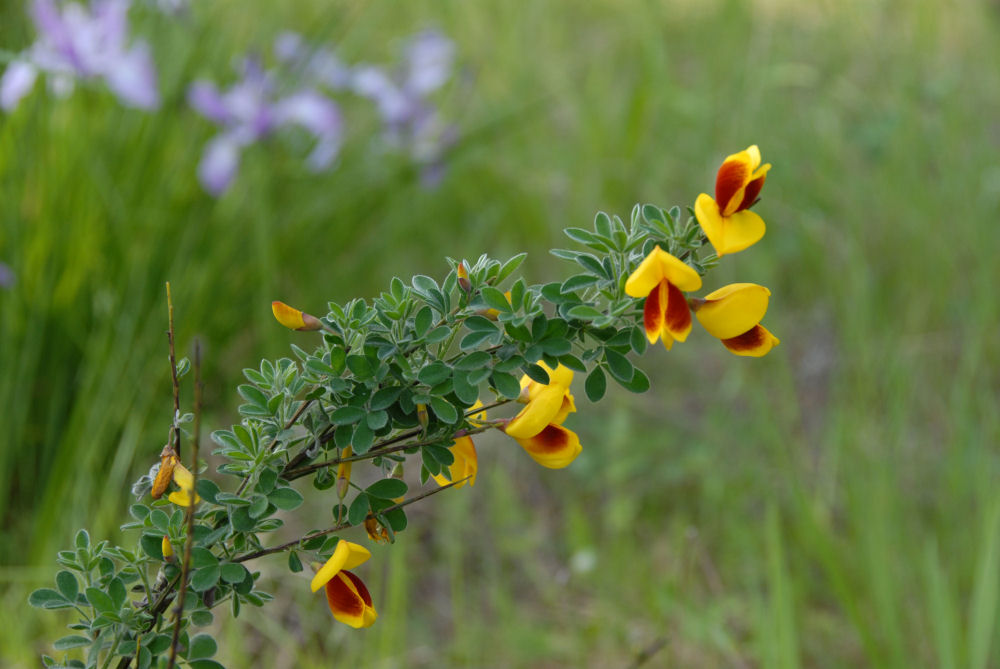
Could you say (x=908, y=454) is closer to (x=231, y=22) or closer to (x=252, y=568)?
(x=252, y=568)

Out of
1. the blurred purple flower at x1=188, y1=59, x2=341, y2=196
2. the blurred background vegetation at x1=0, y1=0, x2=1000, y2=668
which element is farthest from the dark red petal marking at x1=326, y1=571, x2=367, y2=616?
the blurred purple flower at x1=188, y1=59, x2=341, y2=196

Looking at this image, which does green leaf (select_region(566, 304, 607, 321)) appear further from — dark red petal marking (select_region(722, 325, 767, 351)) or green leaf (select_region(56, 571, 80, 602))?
Result: green leaf (select_region(56, 571, 80, 602))

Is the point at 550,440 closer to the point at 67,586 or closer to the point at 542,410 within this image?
the point at 542,410

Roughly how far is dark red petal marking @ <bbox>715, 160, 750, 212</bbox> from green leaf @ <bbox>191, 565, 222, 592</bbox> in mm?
337

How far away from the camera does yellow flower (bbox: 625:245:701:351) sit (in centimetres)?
44

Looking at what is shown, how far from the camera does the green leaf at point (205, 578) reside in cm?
48

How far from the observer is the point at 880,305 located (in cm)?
199

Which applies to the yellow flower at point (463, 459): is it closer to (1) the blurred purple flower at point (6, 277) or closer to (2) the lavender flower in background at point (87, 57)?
(1) the blurred purple flower at point (6, 277)

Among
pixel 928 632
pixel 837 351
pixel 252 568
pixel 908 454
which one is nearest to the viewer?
pixel 928 632

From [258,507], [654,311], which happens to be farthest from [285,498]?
[654,311]

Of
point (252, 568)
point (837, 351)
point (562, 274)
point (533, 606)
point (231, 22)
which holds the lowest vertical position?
point (533, 606)

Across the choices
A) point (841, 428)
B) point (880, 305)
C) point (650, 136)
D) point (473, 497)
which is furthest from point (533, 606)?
point (650, 136)

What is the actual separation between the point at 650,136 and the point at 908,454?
1.23 meters

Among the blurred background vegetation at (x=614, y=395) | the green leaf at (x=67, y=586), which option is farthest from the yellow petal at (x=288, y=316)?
the blurred background vegetation at (x=614, y=395)
